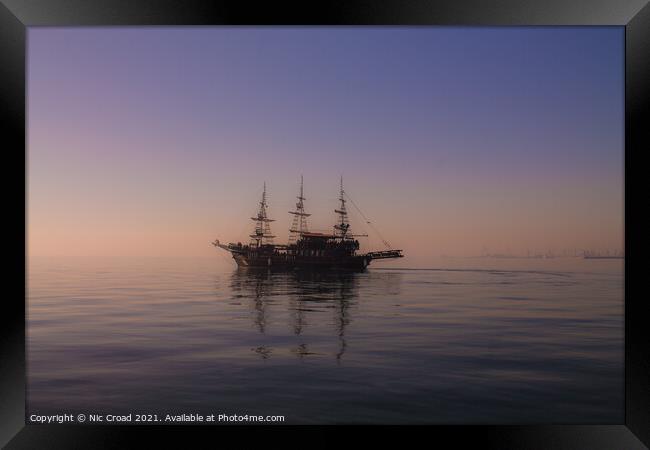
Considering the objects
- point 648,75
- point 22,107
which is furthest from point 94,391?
point 648,75

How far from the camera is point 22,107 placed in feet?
21.0

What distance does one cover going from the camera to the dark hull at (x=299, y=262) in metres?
47.8

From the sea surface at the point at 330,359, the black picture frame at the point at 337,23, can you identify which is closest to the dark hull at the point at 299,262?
the sea surface at the point at 330,359

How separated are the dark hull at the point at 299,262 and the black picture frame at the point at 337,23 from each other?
41181mm

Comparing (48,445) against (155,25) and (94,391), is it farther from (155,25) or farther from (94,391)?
(155,25)

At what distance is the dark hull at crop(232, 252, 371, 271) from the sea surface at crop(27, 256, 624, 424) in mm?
24883

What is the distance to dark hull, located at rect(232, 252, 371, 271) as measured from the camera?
47.8m

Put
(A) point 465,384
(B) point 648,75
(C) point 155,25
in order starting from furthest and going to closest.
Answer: (A) point 465,384 → (C) point 155,25 → (B) point 648,75

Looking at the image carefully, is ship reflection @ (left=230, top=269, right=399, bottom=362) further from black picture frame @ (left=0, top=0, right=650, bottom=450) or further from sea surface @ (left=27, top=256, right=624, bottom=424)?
black picture frame @ (left=0, top=0, right=650, bottom=450)

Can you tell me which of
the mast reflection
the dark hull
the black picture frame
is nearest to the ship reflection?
the mast reflection

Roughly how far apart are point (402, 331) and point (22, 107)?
11.6 m

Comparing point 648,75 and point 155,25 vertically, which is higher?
point 155,25

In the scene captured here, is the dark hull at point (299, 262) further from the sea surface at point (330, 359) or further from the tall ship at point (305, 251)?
the sea surface at point (330, 359)

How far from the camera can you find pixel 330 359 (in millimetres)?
11422
